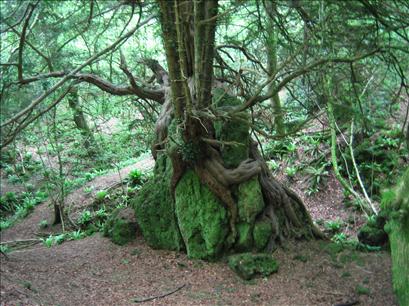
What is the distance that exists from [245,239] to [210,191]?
41.0 inches

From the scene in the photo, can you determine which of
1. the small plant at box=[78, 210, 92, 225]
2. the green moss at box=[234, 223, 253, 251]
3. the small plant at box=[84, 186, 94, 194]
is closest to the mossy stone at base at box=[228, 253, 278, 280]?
the green moss at box=[234, 223, 253, 251]

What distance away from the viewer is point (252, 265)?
6.64 metres

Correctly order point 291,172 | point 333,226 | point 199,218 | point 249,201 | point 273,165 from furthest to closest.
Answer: point 273,165, point 291,172, point 333,226, point 199,218, point 249,201

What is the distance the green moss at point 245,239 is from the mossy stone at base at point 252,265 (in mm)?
225

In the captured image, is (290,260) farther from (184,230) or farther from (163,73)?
(163,73)

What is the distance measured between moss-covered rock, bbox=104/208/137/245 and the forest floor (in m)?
0.15

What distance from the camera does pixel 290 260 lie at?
7066 millimetres

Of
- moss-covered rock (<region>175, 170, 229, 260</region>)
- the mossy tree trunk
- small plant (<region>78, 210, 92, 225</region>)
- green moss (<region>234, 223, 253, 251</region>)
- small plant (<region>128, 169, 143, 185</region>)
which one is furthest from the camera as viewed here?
small plant (<region>128, 169, 143, 185</region>)

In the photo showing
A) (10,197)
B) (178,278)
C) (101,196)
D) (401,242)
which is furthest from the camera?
(10,197)

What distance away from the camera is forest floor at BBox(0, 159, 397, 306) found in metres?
6.03

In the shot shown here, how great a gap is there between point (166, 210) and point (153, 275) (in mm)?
1404

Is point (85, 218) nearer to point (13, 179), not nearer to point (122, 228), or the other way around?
point (122, 228)

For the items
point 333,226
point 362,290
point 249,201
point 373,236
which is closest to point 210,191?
point 249,201

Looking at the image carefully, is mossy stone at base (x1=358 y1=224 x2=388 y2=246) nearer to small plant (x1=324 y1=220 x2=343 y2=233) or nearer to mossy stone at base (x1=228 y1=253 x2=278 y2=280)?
mossy stone at base (x1=228 y1=253 x2=278 y2=280)
